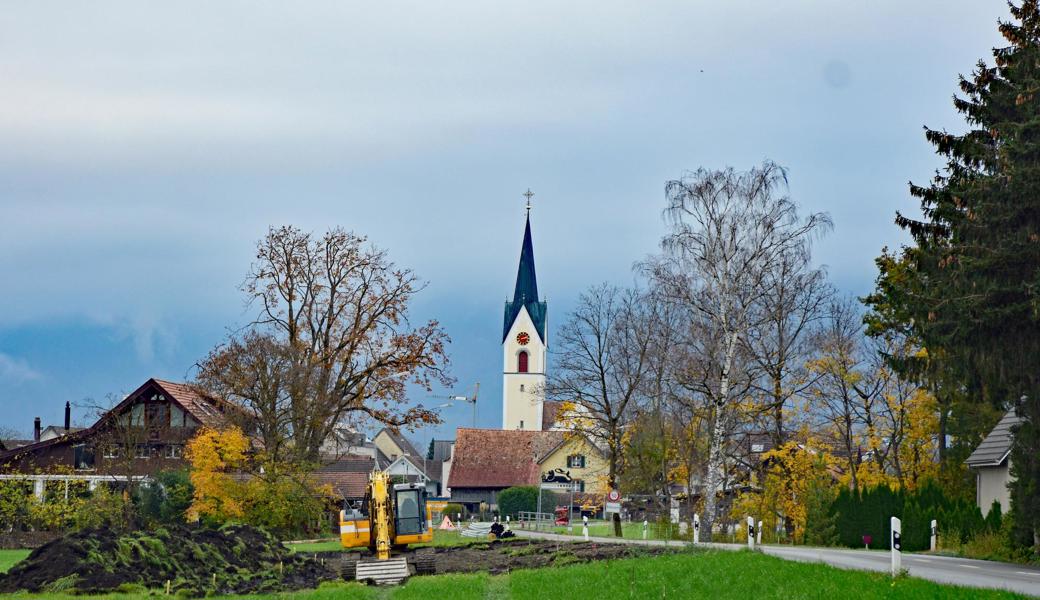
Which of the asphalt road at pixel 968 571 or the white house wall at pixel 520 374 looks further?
the white house wall at pixel 520 374

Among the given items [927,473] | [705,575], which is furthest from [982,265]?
[927,473]

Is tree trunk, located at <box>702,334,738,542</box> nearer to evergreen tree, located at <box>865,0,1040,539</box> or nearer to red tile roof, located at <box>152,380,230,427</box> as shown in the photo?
evergreen tree, located at <box>865,0,1040,539</box>

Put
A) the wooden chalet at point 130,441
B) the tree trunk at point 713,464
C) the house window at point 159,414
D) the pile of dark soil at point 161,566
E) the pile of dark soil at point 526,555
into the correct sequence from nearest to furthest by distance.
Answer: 1. the pile of dark soil at point 161,566
2. the pile of dark soil at point 526,555
3. the tree trunk at point 713,464
4. the wooden chalet at point 130,441
5. the house window at point 159,414

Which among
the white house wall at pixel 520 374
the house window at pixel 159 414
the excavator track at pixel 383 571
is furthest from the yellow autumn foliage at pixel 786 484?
the white house wall at pixel 520 374

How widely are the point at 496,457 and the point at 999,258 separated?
A: 283 feet

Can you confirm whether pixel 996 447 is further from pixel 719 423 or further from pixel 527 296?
pixel 527 296

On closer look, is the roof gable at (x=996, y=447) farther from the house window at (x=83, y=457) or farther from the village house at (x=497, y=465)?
the village house at (x=497, y=465)

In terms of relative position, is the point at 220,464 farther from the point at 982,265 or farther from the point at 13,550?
the point at 982,265

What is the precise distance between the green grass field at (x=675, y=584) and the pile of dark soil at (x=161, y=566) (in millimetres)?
1459

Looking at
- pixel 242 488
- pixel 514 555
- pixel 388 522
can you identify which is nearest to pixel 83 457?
pixel 242 488

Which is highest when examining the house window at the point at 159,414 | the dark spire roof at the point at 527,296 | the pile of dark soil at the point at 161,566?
the dark spire roof at the point at 527,296

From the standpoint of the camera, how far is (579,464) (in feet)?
360

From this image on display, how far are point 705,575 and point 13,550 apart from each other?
3492 cm

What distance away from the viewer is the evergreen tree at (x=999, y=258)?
2667cm
